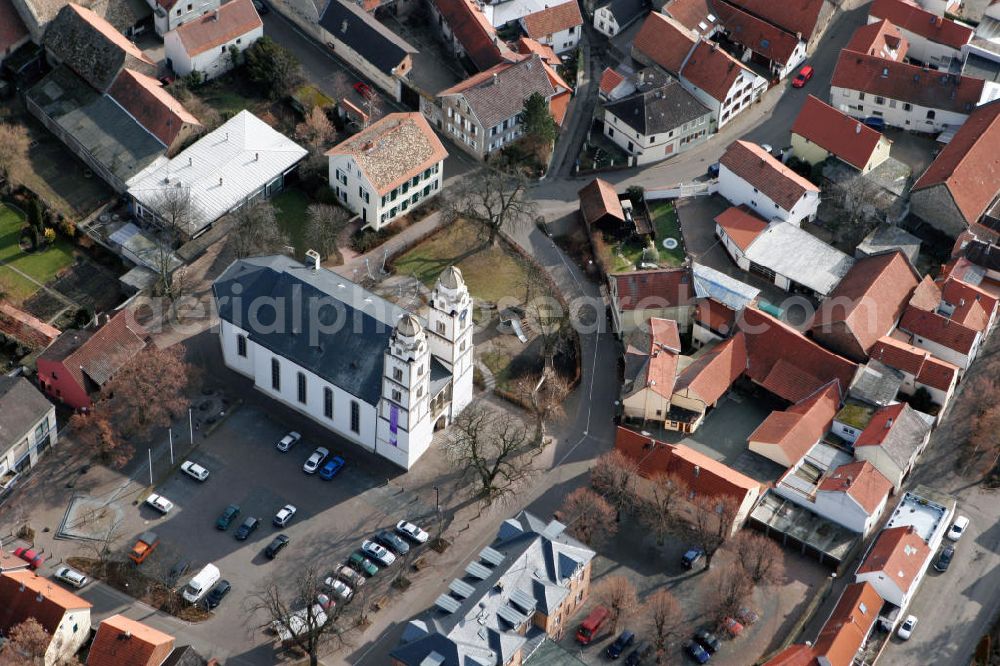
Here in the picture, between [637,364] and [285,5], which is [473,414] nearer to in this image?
[637,364]

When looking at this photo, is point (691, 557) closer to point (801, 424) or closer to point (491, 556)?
point (801, 424)

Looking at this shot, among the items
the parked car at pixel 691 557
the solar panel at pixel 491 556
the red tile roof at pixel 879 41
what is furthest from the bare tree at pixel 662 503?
the red tile roof at pixel 879 41

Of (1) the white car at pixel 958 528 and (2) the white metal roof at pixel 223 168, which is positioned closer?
(1) the white car at pixel 958 528

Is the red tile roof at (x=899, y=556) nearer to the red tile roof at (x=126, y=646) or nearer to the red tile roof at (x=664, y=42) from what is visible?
the red tile roof at (x=126, y=646)

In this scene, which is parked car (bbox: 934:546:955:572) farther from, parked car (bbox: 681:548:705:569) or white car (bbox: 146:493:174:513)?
white car (bbox: 146:493:174:513)

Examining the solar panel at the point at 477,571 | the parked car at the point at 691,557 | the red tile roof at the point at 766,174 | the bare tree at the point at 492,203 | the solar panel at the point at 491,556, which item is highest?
the red tile roof at the point at 766,174

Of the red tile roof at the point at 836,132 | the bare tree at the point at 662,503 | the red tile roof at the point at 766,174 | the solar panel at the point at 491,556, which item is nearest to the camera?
the solar panel at the point at 491,556

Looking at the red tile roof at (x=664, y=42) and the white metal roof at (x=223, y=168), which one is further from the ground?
the red tile roof at (x=664, y=42)

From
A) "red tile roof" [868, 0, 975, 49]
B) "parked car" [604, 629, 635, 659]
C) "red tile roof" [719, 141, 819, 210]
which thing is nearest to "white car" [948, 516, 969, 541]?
"parked car" [604, 629, 635, 659]
